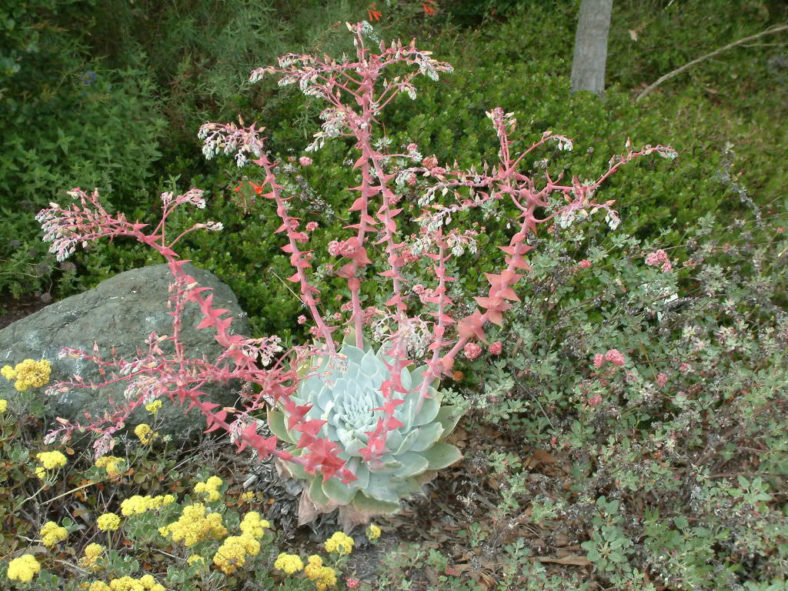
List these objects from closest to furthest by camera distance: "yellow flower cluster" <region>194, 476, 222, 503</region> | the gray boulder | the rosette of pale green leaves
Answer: "yellow flower cluster" <region>194, 476, 222, 503</region> < the rosette of pale green leaves < the gray boulder

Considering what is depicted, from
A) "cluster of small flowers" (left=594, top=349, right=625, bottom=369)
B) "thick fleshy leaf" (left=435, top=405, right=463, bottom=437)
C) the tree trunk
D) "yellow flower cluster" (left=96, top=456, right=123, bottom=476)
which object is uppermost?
the tree trunk

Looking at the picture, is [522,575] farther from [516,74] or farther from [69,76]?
[516,74]

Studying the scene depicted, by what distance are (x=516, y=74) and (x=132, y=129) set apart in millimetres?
3592

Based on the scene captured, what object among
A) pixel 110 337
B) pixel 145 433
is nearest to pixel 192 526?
pixel 145 433

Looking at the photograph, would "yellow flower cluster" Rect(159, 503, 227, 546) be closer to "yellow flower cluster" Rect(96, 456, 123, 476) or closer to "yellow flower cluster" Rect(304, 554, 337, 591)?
"yellow flower cluster" Rect(304, 554, 337, 591)

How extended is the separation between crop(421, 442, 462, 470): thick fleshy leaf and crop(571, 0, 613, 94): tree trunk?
445cm

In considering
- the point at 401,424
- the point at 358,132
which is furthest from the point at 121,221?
the point at 401,424

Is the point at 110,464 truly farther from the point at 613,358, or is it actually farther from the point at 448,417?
the point at 613,358

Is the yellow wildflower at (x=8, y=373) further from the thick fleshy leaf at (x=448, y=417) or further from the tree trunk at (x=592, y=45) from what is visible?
the tree trunk at (x=592, y=45)

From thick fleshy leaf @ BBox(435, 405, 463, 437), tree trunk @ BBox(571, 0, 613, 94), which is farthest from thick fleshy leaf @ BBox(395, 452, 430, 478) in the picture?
tree trunk @ BBox(571, 0, 613, 94)

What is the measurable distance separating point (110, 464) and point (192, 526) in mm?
639

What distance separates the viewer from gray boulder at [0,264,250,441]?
2.84 meters

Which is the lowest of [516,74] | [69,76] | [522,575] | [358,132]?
[522,575]

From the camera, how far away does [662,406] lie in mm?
3170
